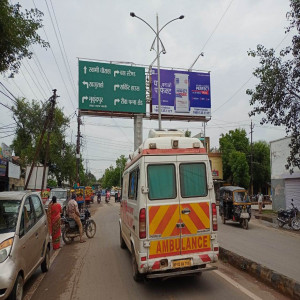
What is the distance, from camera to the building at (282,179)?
21.5 m

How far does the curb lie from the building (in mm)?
15060

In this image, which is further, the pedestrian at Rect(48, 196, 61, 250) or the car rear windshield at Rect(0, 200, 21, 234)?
the pedestrian at Rect(48, 196, 61, 250)

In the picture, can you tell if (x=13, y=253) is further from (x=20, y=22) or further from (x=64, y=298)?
(x=20, y=22)

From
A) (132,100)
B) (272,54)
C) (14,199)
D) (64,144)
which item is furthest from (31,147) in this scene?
(14,199)

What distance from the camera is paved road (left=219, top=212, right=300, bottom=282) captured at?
26.4 feet

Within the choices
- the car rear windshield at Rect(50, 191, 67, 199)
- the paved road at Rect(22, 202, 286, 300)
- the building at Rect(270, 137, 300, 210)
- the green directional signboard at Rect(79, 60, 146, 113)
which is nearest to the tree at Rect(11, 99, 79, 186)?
the car rear windshield at Rect(50, 191, 67, 199)

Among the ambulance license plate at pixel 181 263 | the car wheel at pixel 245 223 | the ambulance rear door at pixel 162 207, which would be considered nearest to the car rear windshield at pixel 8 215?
the ambulance rear door at pixel 162 207

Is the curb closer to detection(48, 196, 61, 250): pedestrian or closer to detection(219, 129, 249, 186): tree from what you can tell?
detection(48, 196, 61, 250): pedestrian

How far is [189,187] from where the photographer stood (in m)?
6.18

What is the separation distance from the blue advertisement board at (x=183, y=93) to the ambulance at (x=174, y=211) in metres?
15.4

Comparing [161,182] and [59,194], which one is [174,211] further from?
[59,194]

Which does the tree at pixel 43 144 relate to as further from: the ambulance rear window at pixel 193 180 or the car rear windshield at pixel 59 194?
the ambulance rear window at pixel 193 180

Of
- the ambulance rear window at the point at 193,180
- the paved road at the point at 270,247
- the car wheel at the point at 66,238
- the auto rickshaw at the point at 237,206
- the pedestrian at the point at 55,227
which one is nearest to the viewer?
the ambulance rear window at the point at 193,180

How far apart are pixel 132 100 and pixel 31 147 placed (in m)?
24.7
